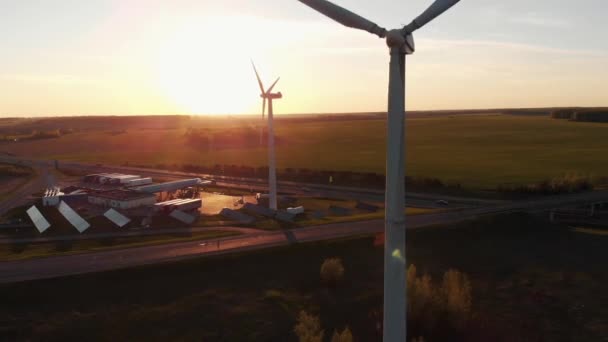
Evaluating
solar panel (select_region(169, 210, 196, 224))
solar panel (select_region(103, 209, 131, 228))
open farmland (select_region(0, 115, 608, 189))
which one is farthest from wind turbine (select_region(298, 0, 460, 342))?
open farmland (select_region(0, 115, 608, 189))

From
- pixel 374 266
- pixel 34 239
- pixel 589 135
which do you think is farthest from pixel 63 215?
pixel 589 135

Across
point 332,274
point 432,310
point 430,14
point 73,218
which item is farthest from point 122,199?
point 430,14

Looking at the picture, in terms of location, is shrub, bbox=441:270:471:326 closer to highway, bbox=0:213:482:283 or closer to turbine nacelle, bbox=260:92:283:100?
highway, bbox=0:213:482:283

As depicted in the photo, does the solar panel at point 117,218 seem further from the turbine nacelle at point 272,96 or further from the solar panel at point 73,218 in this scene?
the turbine nacelle at point 272,96

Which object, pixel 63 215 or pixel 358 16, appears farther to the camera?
pixel 63 215

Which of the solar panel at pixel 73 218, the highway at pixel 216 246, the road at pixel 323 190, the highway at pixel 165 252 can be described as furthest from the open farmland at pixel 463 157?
the solar panel at pixel 73 218

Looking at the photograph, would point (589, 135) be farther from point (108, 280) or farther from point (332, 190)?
point (108, 280)
